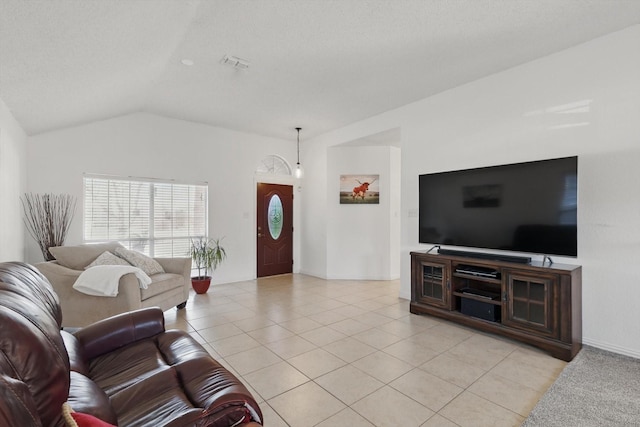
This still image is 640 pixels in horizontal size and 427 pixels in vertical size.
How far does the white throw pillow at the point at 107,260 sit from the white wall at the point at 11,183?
734mm

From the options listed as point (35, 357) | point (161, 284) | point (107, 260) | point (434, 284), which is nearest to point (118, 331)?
point (35, 357)

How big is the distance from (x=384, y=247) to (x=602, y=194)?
3515 mm

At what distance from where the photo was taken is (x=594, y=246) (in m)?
2.91

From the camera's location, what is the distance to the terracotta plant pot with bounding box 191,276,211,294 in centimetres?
497

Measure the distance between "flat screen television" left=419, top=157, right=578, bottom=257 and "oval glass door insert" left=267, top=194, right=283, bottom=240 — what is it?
10.7ft

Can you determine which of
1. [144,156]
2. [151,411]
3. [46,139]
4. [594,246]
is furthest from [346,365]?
[46,139]

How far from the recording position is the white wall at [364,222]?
236 inches

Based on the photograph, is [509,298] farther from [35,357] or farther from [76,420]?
[35,357]


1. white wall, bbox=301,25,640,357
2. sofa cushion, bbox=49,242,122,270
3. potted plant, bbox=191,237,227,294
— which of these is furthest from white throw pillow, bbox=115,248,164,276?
white wall, bbox=301,25,640,357

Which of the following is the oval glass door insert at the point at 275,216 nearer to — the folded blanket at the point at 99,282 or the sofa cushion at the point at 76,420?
the folded blanket at the point at 99,282

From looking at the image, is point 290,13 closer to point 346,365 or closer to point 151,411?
point 151,411

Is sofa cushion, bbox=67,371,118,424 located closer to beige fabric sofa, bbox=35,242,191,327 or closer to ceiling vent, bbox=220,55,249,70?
beige fabric sofa, bbox=35,242,191,327

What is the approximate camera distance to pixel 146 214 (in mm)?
4992

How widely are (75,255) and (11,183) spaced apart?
0.98 meters
